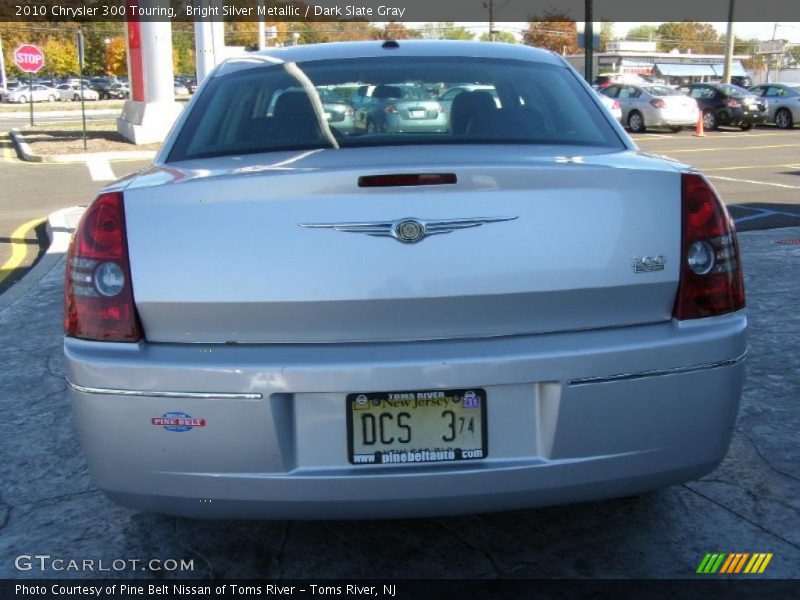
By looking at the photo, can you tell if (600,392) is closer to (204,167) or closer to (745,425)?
(204,167)

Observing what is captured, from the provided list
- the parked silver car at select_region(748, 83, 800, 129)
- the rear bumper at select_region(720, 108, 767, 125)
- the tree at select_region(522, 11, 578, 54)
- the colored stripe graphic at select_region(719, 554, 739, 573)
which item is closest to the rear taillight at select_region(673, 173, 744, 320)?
the colored stripe graphic at select_region(719, 554, 739, 573)

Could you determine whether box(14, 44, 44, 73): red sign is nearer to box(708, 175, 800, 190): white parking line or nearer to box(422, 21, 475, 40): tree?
box(708, 175, 800, 190): white parking line

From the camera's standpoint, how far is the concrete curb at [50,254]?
269 inches

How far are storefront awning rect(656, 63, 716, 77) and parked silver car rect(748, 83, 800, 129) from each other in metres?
39.2

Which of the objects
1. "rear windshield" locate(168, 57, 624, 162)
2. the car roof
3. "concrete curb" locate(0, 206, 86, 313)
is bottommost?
"concrete curb" locate(0, 206, 86, 313)

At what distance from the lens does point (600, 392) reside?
8.17 feet

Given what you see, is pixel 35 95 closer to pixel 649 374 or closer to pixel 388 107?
pixel 388 107

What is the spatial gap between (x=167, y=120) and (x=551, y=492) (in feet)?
69.3

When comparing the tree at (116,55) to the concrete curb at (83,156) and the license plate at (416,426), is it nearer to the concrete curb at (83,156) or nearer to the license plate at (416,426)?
the concrete curb at (83,156)

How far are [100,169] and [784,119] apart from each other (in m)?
20.7

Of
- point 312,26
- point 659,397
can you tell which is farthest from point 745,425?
point 312,26

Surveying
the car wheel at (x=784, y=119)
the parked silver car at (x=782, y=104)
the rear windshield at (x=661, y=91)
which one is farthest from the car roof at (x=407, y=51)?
the car wheel at (x=784, y=119)

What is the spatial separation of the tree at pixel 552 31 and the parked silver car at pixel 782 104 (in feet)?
207

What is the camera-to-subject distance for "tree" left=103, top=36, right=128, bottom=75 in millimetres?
69194
